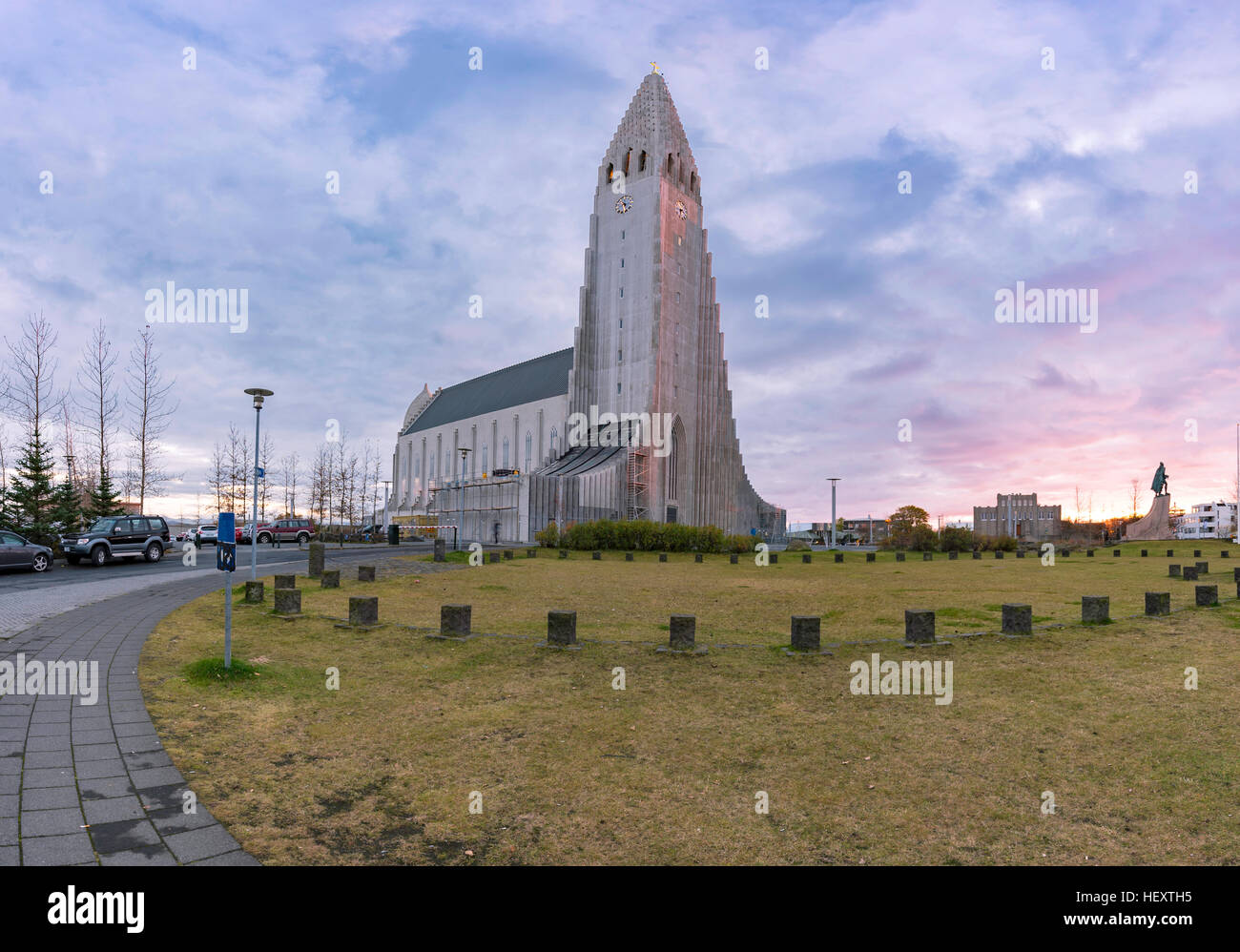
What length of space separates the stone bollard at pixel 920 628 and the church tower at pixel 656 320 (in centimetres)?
4740

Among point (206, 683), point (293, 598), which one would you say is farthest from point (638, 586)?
point (206, 683)

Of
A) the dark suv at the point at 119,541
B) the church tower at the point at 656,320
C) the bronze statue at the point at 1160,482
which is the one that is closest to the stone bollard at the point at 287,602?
the dark suv at the point at 119,541

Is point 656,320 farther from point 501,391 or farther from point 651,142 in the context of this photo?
point 501,391

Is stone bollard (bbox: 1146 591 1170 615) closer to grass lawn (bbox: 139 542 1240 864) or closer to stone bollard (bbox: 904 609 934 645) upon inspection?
grass lawn (bbox: 139 542 1240 864)

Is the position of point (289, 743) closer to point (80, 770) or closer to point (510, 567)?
point (80, 770)

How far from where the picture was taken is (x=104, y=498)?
31.7 metres

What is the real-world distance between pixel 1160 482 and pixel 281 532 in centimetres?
8405

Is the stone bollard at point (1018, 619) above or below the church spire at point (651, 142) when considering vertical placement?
below

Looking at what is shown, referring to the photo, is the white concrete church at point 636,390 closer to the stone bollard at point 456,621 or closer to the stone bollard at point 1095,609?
the stone bollard at point 456,621

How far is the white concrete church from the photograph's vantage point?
59.4 metres

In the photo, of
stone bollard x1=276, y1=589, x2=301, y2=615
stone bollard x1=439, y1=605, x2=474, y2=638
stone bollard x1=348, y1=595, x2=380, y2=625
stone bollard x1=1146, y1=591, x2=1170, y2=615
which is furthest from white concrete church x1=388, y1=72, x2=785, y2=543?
stone bollard x1=1146, y1=591, x2=1170, y2=615

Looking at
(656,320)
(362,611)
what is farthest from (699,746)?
(656,320)

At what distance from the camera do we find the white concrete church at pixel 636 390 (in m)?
59.4
